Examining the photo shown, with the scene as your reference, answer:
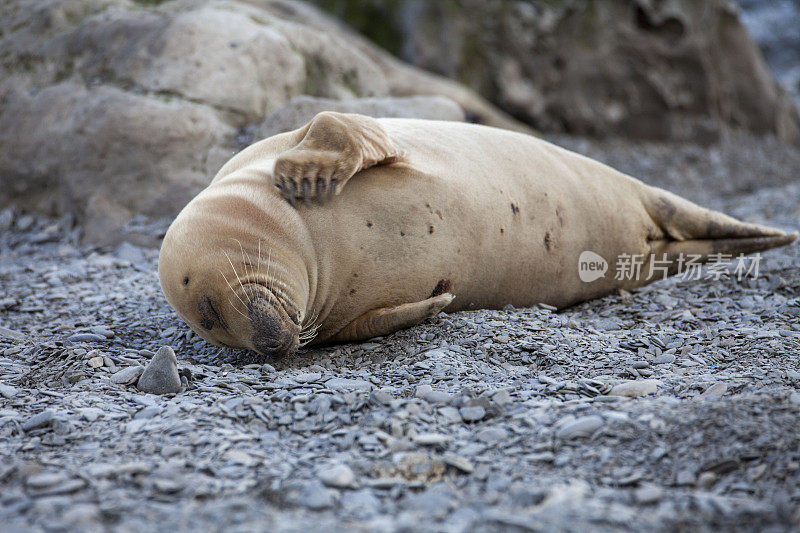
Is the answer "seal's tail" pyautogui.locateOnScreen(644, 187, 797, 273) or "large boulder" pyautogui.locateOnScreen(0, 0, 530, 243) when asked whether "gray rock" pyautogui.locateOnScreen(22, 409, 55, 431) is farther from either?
"seal's tail" pyautogui.locateOnScreen(644, 187, 797, 273)

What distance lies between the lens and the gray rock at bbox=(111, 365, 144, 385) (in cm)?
289

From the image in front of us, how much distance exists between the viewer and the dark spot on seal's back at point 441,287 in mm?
3580

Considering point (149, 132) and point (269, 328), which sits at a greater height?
point (149, 132)

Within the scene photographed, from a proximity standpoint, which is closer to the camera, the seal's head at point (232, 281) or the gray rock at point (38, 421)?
the gray rock at point (38, 421)

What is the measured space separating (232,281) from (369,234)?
0.66 m

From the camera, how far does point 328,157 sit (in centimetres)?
330

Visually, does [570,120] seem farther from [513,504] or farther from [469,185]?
[513,504]

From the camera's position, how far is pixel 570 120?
945 centimetres

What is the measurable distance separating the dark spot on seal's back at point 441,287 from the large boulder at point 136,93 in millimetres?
2397

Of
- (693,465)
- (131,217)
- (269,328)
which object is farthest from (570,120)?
(693,465)

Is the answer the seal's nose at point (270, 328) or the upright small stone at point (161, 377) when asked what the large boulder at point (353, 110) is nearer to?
the seal's nose at point (270, 328)

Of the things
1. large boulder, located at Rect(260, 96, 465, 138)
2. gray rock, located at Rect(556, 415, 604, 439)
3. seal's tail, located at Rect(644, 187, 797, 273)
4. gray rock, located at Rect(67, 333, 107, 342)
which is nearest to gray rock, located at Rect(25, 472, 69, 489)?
gray rock, located at Rect(556, 415, 604, 439)

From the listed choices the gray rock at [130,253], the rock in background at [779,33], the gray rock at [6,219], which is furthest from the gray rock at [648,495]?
the rock in background at [779,33]

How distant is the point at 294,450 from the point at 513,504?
2.33 ft
